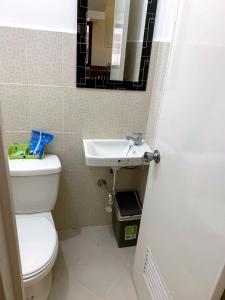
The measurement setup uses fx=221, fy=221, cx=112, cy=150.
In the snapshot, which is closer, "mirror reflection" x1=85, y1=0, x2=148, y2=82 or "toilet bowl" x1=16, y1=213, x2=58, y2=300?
"toilet bowl" x1=16, y1=213, x2=58, y2=300

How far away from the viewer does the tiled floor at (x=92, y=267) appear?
4.72 feet

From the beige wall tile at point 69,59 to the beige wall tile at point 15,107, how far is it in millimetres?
262

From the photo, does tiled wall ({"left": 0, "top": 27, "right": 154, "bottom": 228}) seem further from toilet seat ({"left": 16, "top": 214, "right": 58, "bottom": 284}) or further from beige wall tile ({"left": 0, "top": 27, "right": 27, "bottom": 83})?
toilet seat ({"left": 16, "top": 214, "right": 58, "bottom": 284})

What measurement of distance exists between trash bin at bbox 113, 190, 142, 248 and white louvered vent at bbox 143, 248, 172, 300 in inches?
16.4

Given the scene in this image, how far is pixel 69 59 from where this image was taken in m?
1.35

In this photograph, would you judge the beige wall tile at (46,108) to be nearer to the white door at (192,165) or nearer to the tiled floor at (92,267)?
the white door at (192,165)

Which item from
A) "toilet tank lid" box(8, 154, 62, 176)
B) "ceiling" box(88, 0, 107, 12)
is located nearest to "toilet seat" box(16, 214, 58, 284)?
"toilet tank lid" box(8, 154, 62, 176)

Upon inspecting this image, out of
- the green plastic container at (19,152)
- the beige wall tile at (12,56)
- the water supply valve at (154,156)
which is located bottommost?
the green plastic container at (19,152)

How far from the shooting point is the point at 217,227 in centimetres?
67

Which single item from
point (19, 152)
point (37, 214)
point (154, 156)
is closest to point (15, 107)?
point (19, 152)

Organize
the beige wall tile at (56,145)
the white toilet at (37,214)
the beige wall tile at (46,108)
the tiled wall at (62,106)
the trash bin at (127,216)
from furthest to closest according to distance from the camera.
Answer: the trash bin at (127,216)
the beige wall tile at (56,145)
the beige wall tile at (46,108)
the tiled wall at (62,106)
the white toilet at (37,214)

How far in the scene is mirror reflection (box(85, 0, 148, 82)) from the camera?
1315 millimetres

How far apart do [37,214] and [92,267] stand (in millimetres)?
566

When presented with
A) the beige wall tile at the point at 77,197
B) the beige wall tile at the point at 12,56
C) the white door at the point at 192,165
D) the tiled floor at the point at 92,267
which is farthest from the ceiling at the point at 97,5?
the tiled floor at the point at 92,267
